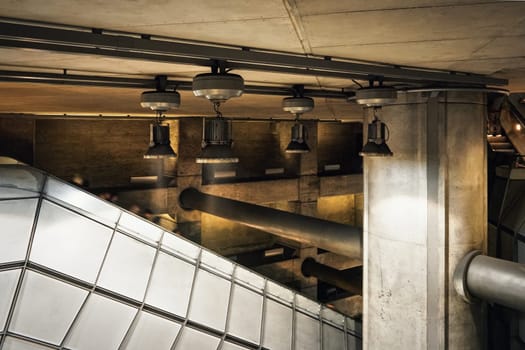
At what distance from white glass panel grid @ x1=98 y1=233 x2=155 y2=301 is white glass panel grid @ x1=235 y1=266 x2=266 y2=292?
1739 millimetres

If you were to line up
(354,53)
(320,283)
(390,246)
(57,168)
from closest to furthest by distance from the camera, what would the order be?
(354,53) < (390,246) < (57,168) < (320,283)

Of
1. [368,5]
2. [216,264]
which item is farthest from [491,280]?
[216,264]

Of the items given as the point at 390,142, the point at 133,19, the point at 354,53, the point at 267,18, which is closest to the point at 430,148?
the point at 390,142

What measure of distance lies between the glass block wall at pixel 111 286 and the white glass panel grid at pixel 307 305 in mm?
252

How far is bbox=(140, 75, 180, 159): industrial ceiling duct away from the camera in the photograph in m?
4.46

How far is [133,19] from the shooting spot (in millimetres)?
2670

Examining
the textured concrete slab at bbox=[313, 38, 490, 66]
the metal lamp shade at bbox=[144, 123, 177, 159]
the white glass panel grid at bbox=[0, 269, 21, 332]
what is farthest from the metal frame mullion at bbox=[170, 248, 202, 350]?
the textured concrete slab at bbox=[313, 38, 490, 66]

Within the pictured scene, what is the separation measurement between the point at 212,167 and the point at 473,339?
9.78 metres

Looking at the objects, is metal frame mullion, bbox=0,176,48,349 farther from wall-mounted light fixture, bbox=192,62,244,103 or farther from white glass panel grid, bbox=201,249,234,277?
wall-mounted light fixture, bbox=192,62,244,103

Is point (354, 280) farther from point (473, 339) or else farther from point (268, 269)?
point (473, 339)

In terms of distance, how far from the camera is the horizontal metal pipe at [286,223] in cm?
694

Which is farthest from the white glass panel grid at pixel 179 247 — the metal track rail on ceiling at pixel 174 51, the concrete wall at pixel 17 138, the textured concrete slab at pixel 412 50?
the concrete wall at pixel 17 138

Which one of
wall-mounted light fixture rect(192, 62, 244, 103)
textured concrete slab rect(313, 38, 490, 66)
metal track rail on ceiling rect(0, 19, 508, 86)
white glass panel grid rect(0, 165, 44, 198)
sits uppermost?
textured concrete slab rect(313, 38, 490, 66)

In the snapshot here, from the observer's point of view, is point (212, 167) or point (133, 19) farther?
point (212, 167)
